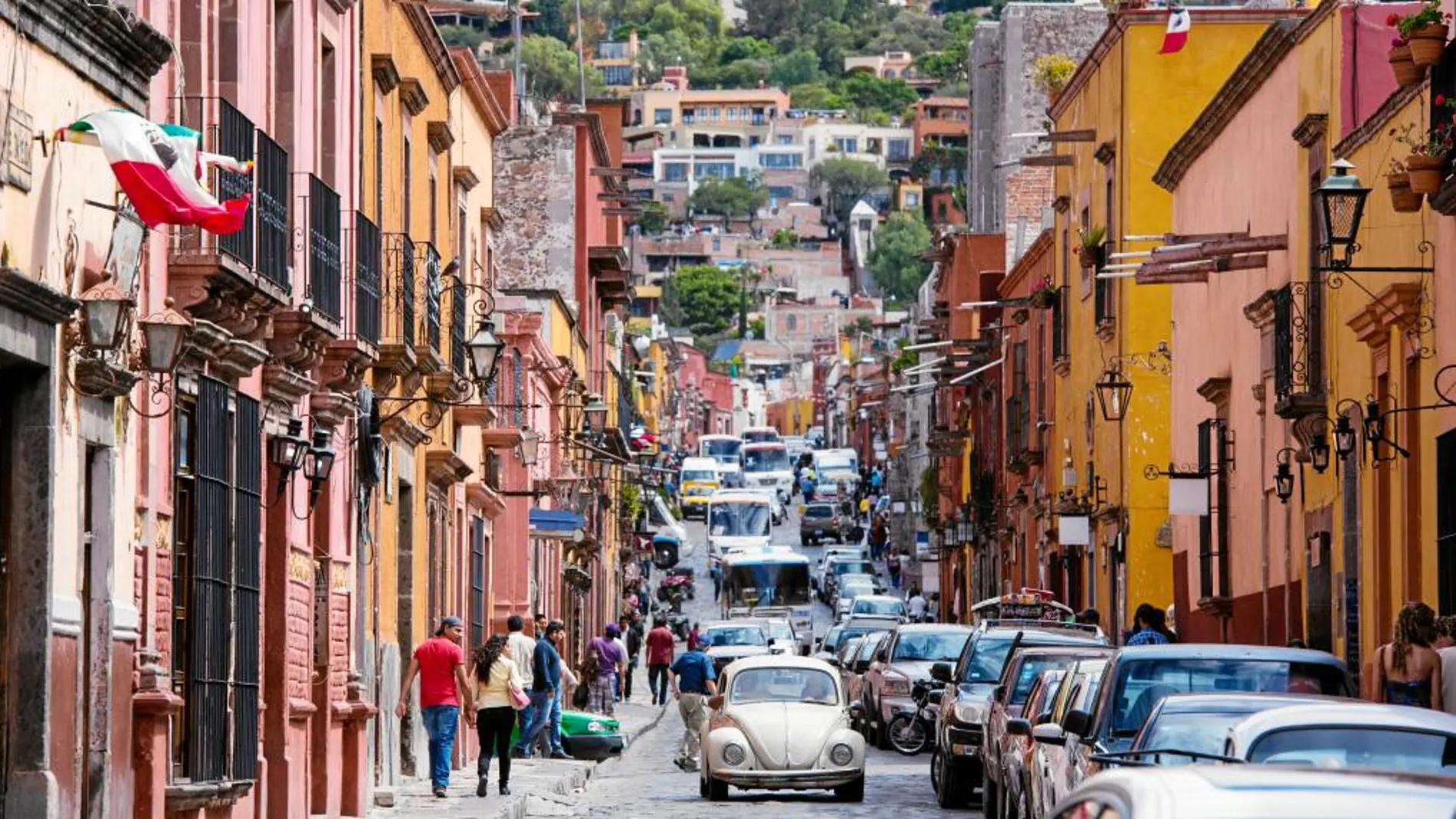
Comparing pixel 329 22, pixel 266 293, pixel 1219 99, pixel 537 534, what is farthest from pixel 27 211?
pixel 537 534

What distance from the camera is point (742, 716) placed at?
27922mm

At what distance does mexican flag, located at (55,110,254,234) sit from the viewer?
15.0 m

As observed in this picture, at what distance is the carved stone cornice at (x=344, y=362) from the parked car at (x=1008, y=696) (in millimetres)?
5906

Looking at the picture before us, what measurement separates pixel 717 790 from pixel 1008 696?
4.49m

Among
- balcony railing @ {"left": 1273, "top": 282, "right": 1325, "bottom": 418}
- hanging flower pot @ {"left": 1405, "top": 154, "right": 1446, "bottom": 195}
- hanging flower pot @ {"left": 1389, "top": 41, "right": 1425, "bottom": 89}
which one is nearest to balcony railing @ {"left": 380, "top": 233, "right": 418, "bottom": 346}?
balcony railing @ {"left": 1273, "top": 282, "right": 1325, "bottom": 418}

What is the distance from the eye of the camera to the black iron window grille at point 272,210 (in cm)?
1970

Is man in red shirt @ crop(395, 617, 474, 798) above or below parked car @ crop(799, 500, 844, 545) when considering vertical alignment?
below

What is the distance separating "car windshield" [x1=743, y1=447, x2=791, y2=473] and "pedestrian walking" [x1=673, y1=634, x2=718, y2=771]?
360 feet

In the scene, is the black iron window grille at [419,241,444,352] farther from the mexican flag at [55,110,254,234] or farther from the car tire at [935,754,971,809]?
the mexican flag at [55,110,254,234]

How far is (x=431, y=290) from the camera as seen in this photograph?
2930 centimetres

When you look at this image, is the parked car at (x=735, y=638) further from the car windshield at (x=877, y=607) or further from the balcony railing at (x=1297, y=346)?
the balcony railing at (x=1297, y=346)

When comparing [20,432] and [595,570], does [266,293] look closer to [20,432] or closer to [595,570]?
[20,432]

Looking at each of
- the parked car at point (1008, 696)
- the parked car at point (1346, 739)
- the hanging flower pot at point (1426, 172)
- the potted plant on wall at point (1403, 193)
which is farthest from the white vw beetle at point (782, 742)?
the parked car at point (1346, 739)

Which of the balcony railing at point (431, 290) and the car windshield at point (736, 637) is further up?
the balcony railing at point (431, 290)
